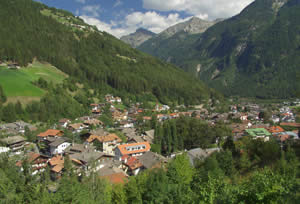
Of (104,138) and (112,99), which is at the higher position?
(112,99)

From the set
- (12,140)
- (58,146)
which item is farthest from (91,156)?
(12,140)

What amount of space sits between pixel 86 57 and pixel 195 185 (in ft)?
445

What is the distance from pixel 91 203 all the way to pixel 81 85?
101 meters

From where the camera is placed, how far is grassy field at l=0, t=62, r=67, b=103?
250ft

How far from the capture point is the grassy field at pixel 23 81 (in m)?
76.1

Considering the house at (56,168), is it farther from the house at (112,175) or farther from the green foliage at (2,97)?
the green foliage at (2,97)

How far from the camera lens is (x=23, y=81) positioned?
278 feet

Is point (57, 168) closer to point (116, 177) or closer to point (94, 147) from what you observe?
point (116, 177)

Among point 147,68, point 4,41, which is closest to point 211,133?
point 4,41

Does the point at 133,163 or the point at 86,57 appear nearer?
the point at 133,163

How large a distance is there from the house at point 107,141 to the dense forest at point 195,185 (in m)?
18.2

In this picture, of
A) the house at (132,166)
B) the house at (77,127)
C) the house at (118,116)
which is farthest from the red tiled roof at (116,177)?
the house at (118,116)

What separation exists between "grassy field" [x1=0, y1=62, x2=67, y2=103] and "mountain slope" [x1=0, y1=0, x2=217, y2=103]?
24.4ft

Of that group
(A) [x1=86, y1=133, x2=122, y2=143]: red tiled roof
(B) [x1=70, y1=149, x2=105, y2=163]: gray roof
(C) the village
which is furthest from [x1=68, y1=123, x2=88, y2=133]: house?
(B) [x1=70, y1=149, x2=105, y2=163]: gray roof
